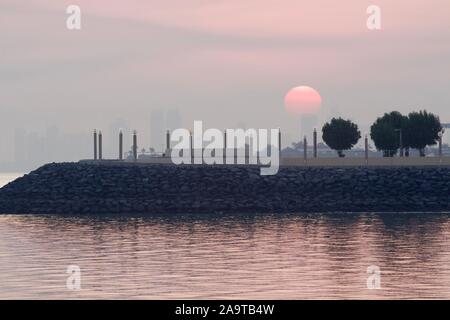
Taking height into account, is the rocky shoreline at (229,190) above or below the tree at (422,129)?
below

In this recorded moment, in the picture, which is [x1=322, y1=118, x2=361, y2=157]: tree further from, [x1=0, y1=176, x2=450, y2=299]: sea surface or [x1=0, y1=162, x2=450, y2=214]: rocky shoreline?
[x1=0, y1=176, x2=450, y2=299]: sea surface

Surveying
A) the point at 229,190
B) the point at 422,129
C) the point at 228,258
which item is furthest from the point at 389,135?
the point at 228,258

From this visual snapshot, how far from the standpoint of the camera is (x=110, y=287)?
39250 mm

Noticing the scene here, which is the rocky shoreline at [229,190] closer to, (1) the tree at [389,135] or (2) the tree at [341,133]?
(1) the tree at [389,135]

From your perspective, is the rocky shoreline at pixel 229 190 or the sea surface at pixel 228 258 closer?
the sea surface at pixel 228 258

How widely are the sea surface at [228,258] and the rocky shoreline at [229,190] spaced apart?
12235 mm

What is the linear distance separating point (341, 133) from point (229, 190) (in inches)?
1334

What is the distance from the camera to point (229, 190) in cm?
9844

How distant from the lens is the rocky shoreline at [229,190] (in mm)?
95500

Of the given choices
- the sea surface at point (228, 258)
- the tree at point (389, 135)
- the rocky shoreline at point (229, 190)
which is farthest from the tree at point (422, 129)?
the sea surface at point (228, 258)

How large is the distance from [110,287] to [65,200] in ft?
199

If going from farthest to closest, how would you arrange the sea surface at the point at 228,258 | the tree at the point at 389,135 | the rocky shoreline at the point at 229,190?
the tree at the point at 389,135 → the rocky shoreline at the point at 229,190 → the sea surface at the point at 228,258
